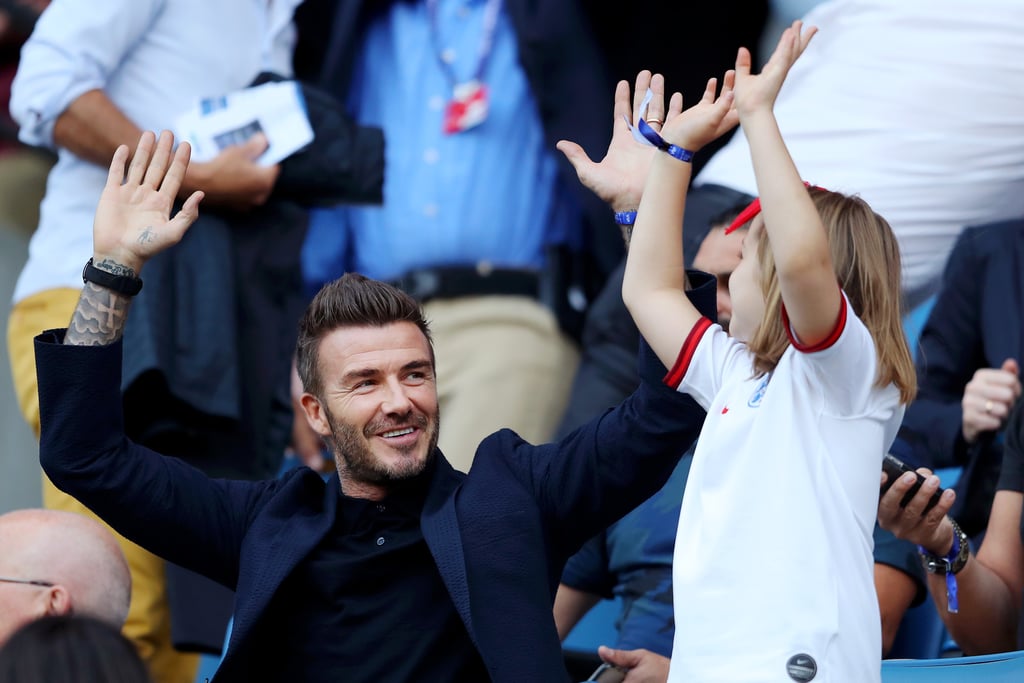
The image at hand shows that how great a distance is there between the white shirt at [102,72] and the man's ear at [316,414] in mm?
1176

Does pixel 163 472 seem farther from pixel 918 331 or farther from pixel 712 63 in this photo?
pixel 712 63

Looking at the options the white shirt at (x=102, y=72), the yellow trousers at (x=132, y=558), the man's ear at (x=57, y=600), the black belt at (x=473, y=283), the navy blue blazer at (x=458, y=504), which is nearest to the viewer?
the navy blue blazer at (x=458, y=504)

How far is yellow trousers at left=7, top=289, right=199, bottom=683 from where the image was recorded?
3338 millimetres

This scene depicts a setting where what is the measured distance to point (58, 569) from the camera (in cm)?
255

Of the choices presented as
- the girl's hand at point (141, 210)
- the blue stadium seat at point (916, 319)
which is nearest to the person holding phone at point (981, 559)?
the blue stadium seat at point (916, 319)

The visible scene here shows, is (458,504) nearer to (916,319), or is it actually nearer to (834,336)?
(834,336)

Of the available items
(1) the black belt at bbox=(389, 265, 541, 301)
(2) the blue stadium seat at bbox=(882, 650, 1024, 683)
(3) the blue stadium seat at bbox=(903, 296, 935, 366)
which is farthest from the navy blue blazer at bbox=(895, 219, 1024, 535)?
(1) the black belt at bbox=(389, 265, 541, 301)

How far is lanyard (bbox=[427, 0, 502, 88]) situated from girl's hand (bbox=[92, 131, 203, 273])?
5.56ft

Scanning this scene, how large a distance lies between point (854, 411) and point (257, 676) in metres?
1.05

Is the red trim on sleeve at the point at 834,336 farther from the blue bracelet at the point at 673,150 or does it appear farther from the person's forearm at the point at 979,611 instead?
the person's forearm at the point at 979,611

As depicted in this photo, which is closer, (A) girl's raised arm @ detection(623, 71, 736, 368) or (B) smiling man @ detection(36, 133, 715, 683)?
(A) girl's raised arm @ detection(623, 71, 736, 368)

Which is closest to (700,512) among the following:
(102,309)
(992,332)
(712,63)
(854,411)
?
(854,411)

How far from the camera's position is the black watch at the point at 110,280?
7.70ft

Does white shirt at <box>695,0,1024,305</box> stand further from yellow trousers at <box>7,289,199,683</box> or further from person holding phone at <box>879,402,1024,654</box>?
yellow trousers at <box>7,289,199,683</box>
